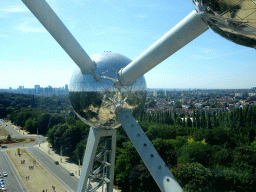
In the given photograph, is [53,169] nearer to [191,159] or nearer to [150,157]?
[191,159]

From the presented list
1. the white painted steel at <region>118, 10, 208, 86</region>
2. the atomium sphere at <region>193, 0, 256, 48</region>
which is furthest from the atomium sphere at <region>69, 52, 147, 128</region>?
the atomium sphere at <region>193, 0, 256, 48</region>

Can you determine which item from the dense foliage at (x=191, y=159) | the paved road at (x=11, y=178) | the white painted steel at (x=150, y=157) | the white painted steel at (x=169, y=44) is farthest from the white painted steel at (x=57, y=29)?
the paved road at (x=11, y=178)

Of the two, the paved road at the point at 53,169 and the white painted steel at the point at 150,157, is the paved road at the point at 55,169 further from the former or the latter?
the white painted steel at the point at 150,157

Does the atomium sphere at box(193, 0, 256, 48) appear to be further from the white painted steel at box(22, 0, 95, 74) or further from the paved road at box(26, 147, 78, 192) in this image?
the paved road at box(26, 147, 78, 192)

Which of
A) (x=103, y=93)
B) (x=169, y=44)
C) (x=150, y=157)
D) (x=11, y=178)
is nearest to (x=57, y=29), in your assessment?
(x=103, y=93)

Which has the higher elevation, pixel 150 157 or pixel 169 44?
pixel 169 44

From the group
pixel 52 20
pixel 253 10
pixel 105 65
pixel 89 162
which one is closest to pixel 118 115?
pixel 105 65
